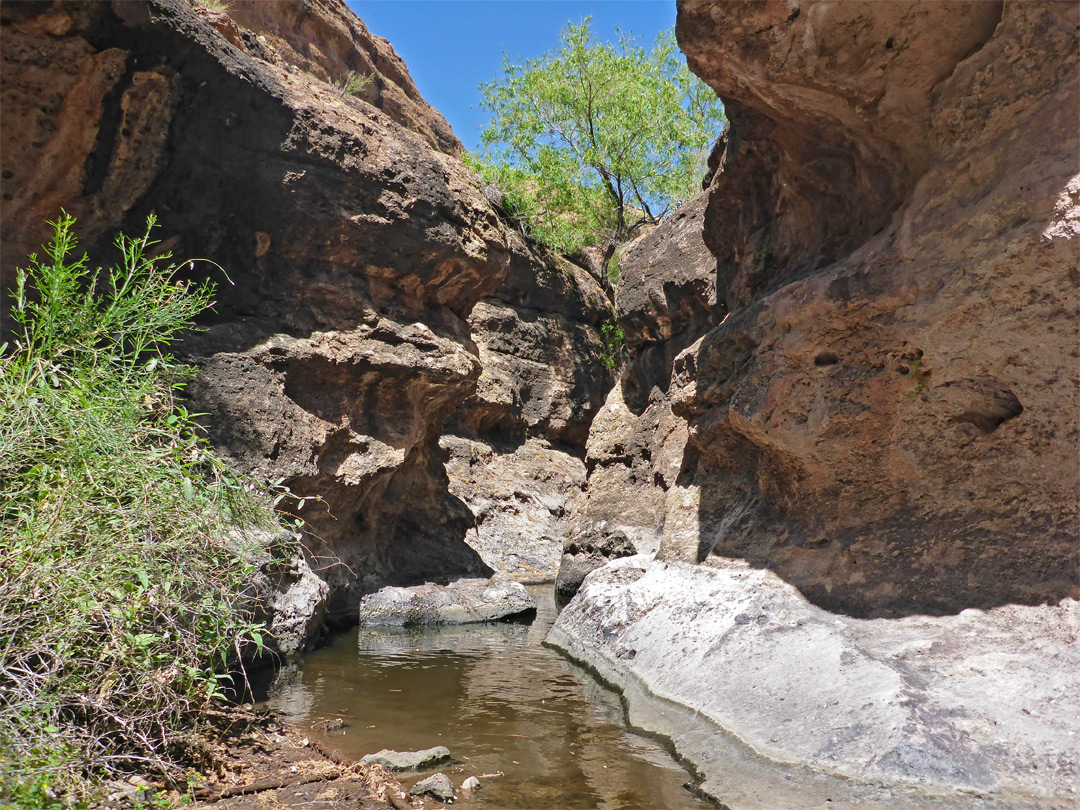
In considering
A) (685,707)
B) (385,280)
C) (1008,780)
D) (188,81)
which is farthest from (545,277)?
(1008,780)

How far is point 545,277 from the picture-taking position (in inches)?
704

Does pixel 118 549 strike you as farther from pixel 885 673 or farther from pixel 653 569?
pixel 653 569

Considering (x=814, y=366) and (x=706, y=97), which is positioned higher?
(x=706, y=97)

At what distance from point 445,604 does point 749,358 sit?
4493 millimetres

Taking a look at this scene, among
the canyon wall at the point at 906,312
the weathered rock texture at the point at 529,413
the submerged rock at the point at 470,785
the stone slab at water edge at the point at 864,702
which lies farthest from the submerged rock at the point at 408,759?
the weathered rock texture at the point at 529,413

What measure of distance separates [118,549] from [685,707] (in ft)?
10.3

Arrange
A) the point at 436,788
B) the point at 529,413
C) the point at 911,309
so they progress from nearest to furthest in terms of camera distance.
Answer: the point at 436,788
the point at 911,309
the point at 529,413

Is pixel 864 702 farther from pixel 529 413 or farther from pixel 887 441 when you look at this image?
pixel 529 413

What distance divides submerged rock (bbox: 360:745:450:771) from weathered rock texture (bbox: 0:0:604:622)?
101 inches

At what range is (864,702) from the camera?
3.76 metres

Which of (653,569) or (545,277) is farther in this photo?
(545,277)

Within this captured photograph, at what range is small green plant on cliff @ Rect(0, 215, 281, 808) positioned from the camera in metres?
3.08

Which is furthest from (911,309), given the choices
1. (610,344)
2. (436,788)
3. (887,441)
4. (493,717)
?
(610,344)

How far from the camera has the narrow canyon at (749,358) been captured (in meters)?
3.96
